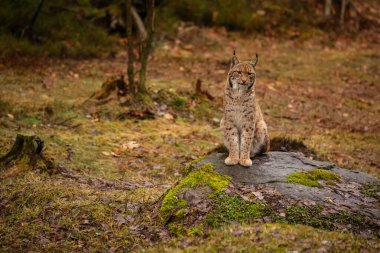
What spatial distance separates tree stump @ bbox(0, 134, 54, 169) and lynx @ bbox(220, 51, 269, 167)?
11.0 feet

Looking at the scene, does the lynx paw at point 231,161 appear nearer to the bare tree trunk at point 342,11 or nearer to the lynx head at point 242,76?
the lynx head at point 242,76

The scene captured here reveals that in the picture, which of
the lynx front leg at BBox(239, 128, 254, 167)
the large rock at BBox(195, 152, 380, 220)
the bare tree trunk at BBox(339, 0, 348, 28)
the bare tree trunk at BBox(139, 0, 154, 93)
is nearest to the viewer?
the large rock at BBox(195, 152, 380, 220)

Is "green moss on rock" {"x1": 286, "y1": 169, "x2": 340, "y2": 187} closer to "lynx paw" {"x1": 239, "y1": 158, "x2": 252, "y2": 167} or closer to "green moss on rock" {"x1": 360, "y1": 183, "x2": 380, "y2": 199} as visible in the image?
"green moss on rock" {"x1": 360, "y1": 183, "x2": 380, "y2": 199}

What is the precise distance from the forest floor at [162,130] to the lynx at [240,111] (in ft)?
4.64

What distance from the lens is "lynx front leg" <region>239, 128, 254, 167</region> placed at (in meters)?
6.99

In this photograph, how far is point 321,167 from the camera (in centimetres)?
742

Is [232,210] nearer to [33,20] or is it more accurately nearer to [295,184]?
[295,184]

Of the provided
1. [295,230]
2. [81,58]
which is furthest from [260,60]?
[295,230]

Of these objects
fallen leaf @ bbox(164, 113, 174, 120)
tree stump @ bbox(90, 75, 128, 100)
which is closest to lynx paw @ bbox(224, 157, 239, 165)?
fallen leaf @ bbox(164, 113, 174, 120)

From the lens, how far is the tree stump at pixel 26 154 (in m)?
8.22

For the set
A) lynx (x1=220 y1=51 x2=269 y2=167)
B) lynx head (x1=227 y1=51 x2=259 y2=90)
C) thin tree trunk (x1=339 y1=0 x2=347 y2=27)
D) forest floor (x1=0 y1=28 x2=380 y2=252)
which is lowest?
forest floor (x1=0 y1=28 x2=380 y2=252)

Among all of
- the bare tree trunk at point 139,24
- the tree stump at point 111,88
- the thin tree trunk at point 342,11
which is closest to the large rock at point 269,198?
the tree stump at point 111,88

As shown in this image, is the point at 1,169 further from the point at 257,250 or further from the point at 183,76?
the point at 183,76

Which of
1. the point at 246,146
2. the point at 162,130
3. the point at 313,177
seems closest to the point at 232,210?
the point at 246,146
